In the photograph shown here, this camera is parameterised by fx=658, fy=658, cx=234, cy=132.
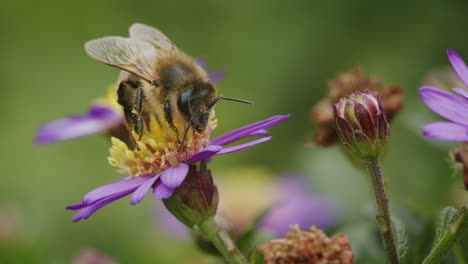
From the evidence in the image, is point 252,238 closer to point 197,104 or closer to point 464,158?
point 197,104

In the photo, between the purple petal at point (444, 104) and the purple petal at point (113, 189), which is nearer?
the purple petal at point (444, 104)

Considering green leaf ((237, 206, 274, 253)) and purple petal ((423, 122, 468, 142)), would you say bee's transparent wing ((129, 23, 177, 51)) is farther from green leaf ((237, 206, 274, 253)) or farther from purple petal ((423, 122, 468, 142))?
purple petal ((423, 122, 468, 142))

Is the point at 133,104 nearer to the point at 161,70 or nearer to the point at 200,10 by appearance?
the point at 161,70

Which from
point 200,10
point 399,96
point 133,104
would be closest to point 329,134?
point 399,96

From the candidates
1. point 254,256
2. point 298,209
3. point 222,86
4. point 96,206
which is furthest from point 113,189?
point 222,86

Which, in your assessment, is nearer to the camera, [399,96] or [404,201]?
[399,96]

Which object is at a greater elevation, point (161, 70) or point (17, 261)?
point (161, 70)

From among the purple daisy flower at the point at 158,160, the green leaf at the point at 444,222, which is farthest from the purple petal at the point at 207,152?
the green leaf at the point at 444,222

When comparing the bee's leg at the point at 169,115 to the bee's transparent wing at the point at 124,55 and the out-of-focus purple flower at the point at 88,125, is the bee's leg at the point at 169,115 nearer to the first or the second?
the bee's transparent wing at the point at 124,55
